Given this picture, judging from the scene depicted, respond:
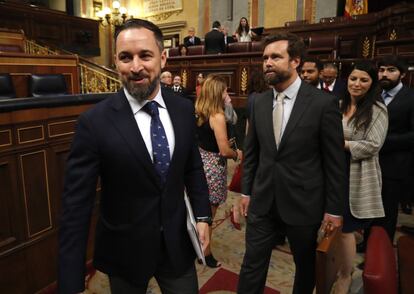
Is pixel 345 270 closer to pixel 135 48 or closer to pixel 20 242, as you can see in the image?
pixel 135 48

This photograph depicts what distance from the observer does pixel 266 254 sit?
1.73 meters

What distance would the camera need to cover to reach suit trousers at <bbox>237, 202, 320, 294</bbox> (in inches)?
66.3

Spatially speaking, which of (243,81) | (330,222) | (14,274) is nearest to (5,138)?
(14,274)

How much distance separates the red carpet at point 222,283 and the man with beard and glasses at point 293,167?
51cm

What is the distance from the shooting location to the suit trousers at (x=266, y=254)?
1684 mm

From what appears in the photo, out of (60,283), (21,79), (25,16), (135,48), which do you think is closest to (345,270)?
(60,283)

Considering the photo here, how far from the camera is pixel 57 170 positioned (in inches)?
87.4

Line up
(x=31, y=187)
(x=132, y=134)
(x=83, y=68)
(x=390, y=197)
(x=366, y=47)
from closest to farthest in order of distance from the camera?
(x=132, y=134) → (x=31, y=187) → (x=390, y=197) → (x=366, y=47) → (x=83, y=68)

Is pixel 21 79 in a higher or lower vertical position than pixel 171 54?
lower

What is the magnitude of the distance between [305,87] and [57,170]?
1.68 m

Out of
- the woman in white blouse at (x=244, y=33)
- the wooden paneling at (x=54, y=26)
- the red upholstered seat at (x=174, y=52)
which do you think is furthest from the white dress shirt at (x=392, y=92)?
the wooden paneling at (x=54, y=26)

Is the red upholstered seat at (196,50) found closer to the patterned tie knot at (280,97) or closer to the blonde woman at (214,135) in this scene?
the blonde woman at (214,135)

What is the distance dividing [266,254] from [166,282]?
65 cm

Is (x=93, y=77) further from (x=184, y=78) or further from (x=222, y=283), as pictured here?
(x=222, y=283)
